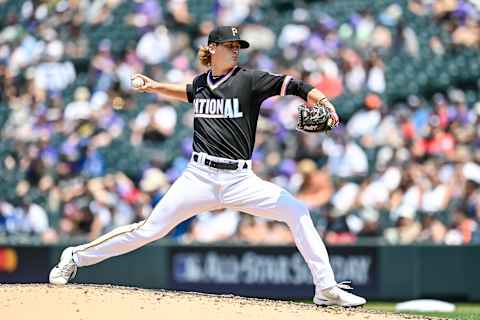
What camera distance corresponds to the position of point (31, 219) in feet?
46.6

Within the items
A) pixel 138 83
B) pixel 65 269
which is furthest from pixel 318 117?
pixel 65 269

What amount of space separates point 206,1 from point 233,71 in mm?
9164

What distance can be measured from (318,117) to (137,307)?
5.38 feet

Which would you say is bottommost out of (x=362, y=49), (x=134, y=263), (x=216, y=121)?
(x=134, y=263)

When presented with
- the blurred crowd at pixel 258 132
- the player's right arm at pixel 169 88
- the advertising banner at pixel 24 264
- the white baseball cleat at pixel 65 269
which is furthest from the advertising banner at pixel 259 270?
the player's right arm at pixel 169 88

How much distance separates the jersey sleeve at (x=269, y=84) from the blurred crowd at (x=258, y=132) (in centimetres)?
593

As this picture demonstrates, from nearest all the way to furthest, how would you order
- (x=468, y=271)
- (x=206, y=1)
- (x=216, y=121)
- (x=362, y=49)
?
(x=216, y=121)
(x=468, y=271)
(x=362, y=49)
(x=206, y=1)

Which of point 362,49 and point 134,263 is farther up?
point 362,49

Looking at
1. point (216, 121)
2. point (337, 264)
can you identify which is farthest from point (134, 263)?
point (216, 121)

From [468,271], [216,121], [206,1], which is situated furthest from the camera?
[206,1]

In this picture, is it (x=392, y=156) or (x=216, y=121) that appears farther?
(x=392, y=156)

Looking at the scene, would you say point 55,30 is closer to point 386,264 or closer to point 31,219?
point 31,219

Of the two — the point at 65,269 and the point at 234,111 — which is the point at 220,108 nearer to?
the point at 234,111

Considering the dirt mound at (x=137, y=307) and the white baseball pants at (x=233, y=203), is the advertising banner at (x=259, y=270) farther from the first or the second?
the white baseball pants at (x=233, y=203)
